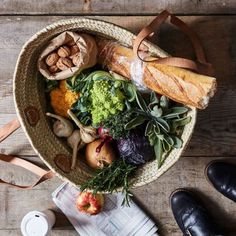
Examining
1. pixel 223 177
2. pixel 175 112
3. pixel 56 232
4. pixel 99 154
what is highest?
pixel 175 112

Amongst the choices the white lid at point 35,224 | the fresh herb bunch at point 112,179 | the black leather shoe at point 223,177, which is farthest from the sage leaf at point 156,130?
the white lid at point 35,224

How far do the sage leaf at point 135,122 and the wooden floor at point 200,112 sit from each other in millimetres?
202

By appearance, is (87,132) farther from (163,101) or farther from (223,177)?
(223,177)

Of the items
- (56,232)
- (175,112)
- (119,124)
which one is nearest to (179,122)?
(175,112)

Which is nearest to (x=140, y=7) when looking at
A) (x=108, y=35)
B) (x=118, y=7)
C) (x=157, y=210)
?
(x=118, y=7)

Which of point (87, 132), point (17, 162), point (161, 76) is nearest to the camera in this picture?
point (161, 76)

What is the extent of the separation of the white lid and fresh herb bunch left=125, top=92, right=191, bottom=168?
32 centimetres

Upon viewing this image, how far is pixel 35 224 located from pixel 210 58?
58 centimetres

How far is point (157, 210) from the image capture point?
120 centimetres

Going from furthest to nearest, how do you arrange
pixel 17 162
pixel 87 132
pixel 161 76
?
pixel 17 162
pixel 87 132
pixel 161 76

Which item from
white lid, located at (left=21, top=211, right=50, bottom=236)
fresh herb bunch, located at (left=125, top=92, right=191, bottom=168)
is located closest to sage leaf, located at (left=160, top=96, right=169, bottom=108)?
fresh herb bunch, located at (left=125, top=92, right=191, bottom=168)

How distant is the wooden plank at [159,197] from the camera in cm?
119

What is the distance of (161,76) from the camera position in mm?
965

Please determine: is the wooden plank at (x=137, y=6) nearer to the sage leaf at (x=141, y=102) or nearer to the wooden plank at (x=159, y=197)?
the sage leaf at (x=141, y=102)
